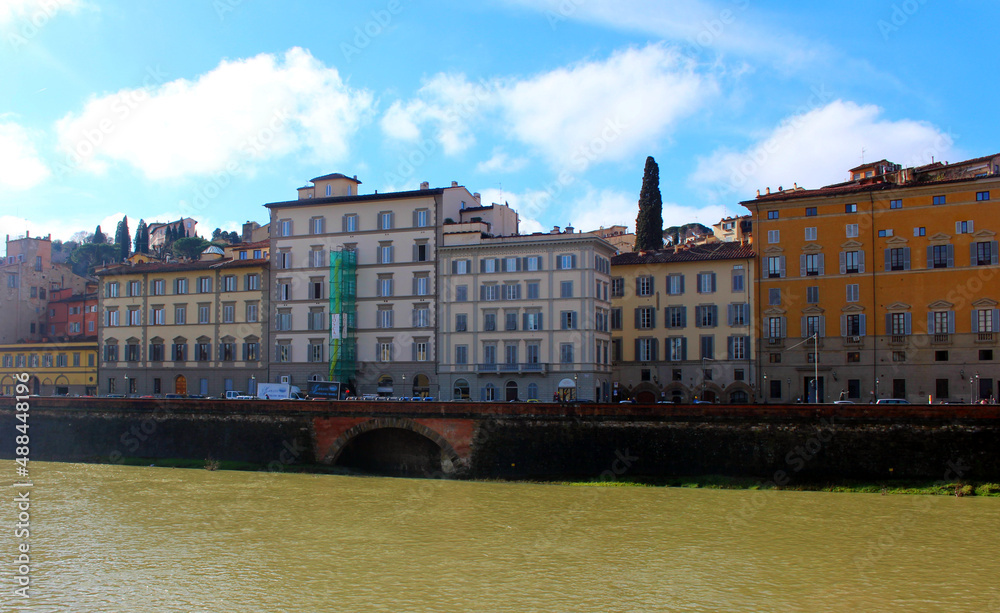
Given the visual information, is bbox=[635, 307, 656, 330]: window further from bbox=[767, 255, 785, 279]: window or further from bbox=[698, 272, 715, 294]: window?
bbox=[767, 255, 785, 279]: window

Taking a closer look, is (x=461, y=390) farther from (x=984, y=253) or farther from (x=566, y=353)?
(x=984, y=253)

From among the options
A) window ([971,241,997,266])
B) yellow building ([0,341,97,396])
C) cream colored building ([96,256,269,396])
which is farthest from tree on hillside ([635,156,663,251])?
yellow building ([0,341,97,396])

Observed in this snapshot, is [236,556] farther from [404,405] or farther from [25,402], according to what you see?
[25,402]

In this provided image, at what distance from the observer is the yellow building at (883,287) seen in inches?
1844

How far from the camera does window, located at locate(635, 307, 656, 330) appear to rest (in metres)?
54.0

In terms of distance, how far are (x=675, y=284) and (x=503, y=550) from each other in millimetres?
32712

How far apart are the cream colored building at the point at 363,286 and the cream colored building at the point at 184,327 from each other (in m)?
2.08

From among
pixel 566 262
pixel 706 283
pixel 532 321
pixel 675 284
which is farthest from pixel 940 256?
pixel 532 321

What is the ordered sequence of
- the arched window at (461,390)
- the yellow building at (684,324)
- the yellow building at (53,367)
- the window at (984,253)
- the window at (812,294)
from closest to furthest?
the window at (984,253), the window at (812,294), the yellow building at (684,324), the arched window at (461,390), the yellow building at (53,367)

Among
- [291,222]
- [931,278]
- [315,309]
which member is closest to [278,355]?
[315,309]

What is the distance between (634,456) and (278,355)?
3051 centimetres

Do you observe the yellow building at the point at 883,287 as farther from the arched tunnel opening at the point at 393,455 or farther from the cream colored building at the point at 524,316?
the arched tunnel opening at the point at 393,455

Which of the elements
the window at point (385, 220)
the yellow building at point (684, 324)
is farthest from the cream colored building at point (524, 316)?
the window at point (385, 220)

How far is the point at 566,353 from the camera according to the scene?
1993 inches
